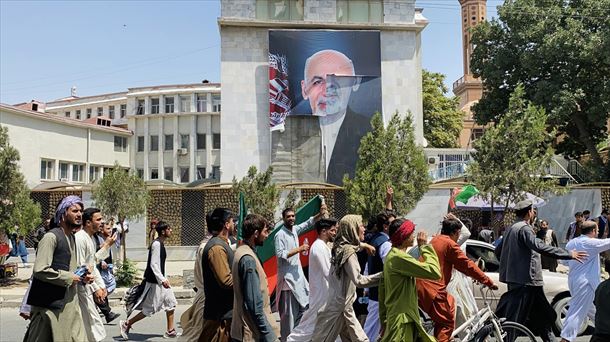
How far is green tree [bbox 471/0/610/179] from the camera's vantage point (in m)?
30.3

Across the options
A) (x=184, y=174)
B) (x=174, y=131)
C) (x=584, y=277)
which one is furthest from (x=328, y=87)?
(x=174, y=131)

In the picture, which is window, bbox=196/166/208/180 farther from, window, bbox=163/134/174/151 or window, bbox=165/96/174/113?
window, bbox=165/96/174/113

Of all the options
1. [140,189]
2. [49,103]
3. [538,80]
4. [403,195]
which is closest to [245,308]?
[403,195]

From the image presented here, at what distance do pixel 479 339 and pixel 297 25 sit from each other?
27.0 metres

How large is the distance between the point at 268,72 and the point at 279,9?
3408 mm

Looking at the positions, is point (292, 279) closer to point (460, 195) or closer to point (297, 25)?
point (460, 195)

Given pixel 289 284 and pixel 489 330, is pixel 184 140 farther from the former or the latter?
pixel 489 330

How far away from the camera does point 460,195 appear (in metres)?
22.5

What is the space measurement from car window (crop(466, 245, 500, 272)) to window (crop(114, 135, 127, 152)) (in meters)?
50.1

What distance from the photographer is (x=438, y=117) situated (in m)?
45.7

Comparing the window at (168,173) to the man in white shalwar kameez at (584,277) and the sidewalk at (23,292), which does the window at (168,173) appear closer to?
the sidewalk at (23,292)

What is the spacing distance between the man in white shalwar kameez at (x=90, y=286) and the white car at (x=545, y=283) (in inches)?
228

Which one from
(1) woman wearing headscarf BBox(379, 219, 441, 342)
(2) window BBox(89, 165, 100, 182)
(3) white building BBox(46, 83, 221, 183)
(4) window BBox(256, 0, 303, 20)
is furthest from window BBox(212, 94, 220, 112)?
(1) woman wearing headscarf BBox(379, 219, 441, 342)

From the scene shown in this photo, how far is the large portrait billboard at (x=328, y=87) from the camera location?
3109 centimetres
